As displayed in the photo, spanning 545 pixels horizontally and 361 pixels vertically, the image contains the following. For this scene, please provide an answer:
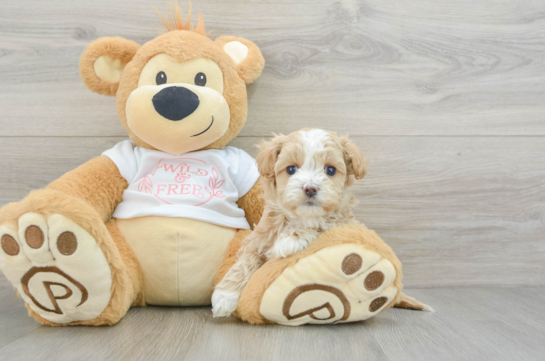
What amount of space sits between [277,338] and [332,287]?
14 centimetres

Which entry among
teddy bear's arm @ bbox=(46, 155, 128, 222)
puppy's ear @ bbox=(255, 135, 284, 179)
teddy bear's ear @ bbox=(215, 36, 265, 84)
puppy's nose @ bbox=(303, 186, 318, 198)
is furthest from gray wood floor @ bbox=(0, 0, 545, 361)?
puppy's nose @ bbox=(303, 186, 318, 198)

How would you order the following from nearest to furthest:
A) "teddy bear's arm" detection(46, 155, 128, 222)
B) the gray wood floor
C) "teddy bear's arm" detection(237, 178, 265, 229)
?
"teddy bear's arm" detection(46, 155, 128, 222) < "teddy bear's arm" detection(237, 178, 265, 229) < the gray wood floor

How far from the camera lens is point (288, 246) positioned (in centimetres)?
79

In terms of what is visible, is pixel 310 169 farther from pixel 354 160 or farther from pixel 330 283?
pixel 330 283

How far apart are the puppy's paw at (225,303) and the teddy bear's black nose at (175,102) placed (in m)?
0.39

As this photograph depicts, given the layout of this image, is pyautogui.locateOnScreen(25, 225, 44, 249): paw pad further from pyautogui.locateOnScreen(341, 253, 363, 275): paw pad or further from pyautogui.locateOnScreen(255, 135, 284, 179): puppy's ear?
pyautogui.locateOnScreen(341, 253, 363, 275): paw pad

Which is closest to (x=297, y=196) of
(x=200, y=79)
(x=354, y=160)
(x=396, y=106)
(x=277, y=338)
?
(x=354, y=160)

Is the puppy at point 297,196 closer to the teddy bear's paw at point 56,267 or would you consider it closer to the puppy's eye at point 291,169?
the puppy's eye at point 291,169

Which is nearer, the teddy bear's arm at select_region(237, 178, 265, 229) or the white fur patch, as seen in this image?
the white fur patch

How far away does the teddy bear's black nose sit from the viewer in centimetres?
88

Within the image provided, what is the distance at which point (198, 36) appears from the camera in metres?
0.99

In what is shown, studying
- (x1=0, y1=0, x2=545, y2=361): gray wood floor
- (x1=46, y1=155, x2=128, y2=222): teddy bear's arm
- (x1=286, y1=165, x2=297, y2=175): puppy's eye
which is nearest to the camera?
(x1=286, y1=165, x2=297, y2=175): puppy's eye

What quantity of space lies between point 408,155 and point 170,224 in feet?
2.28

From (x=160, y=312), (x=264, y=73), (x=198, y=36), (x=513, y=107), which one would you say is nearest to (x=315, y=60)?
(x=264, y=73)
